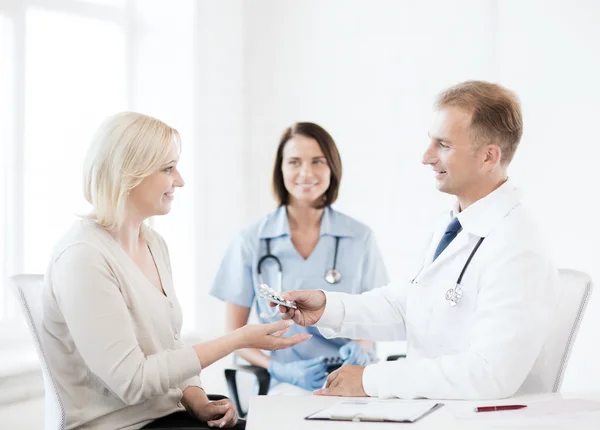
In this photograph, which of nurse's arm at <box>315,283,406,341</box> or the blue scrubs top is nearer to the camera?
nurse's arm at <box>315,283,406,341</box>

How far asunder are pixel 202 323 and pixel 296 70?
1359 mm

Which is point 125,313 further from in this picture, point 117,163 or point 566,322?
point 566,322

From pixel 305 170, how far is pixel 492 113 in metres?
1.00

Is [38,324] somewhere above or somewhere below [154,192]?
below

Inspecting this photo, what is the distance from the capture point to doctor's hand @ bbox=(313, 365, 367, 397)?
1.57 metres

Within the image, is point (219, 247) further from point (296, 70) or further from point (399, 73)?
point (399, 73)

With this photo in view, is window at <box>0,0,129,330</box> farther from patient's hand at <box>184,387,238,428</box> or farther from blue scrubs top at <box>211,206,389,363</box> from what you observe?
patient's hand at <box>184,387,238,428</box>

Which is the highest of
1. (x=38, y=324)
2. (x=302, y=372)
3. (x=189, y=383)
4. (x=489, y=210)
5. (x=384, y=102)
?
(x=384, y=102)

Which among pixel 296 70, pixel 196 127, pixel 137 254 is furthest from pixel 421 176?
pixel 137 254

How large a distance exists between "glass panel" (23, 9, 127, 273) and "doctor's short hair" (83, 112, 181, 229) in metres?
1.31

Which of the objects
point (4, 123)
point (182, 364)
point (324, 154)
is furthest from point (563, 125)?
point (4, 123)

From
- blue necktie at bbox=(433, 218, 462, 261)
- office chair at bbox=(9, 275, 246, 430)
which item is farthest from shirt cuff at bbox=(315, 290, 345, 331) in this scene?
office chair at bbox=(9, 275, 246, 430)

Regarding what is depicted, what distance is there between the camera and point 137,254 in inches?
73.2

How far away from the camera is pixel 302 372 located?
239cm
